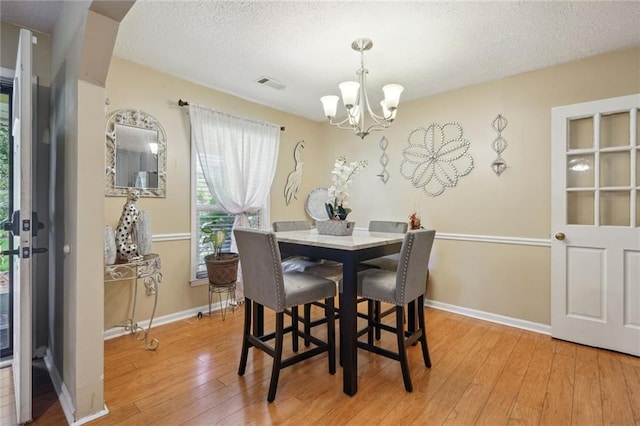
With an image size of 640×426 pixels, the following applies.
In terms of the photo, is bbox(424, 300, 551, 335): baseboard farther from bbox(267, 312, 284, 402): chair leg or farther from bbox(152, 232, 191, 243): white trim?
bbox(152, 232, 191, 243): white trim

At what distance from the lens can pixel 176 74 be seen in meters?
2.98

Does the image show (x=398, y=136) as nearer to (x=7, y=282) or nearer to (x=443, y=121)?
(x=443, y=121)

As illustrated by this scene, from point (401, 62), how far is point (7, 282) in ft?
12.3

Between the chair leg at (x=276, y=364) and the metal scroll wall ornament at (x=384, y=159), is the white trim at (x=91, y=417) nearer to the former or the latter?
the chair leg at (x=276, y=364)

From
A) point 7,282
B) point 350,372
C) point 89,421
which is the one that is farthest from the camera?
point 7,282

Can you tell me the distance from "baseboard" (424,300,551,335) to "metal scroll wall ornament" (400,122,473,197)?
1.28 m

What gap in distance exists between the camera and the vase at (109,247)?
7.27 ft

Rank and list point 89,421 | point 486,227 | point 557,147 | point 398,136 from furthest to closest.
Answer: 1. point 398,136
2. point 486,227
3. point 557,147
4. point 89,421

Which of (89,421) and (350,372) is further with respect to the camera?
(350,372)

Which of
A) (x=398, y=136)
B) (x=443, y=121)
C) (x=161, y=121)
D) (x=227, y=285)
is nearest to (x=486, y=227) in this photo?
(x=443, y=121)

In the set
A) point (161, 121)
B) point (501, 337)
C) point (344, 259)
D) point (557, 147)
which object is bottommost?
point (501, 337)

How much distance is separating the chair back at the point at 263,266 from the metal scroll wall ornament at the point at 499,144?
2.51 meters

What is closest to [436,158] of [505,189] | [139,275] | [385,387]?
[505,189]

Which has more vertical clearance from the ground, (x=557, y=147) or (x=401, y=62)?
(x=401, y=62)
